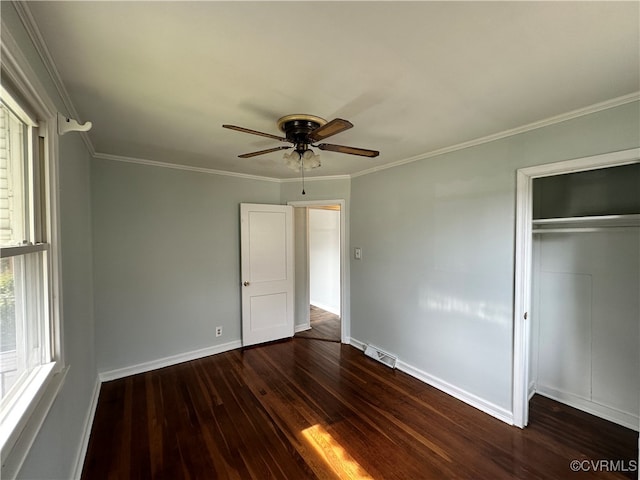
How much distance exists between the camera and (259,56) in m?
1.32

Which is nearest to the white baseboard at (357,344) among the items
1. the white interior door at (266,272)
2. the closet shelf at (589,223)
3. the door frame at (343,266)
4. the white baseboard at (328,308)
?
the door frame at (343,266)

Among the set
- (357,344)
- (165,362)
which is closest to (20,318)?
(165,362)

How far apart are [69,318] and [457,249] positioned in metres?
2.96

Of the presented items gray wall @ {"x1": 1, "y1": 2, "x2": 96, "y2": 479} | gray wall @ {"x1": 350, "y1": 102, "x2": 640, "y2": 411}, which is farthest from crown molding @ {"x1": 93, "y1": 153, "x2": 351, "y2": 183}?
gray wall @ {"x1": 350, "y1": 102, "x2": 640, "y2": 411}

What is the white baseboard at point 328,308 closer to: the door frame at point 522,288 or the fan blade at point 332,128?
the door frame at point 522,288

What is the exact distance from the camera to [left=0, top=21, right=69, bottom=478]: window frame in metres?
0.88

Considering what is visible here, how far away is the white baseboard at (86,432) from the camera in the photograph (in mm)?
1745

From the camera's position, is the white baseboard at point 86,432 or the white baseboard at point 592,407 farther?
the white baseboard at point 592,407

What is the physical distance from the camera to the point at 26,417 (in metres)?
0.94

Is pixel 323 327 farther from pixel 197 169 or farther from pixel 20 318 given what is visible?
pixel 20 318

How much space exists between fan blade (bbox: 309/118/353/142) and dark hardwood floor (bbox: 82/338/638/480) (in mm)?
2116

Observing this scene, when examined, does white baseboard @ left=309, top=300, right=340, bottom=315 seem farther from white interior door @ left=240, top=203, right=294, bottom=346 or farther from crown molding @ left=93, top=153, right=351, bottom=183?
crown molding @ left=93, top=153, right=351, bottom=183

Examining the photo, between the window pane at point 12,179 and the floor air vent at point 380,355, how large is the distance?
10.6ft

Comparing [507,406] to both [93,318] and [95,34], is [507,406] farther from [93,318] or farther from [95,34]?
[93,318]
